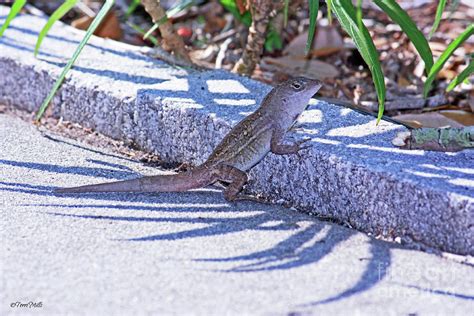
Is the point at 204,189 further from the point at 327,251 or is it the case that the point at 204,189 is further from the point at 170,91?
the point at 327,251

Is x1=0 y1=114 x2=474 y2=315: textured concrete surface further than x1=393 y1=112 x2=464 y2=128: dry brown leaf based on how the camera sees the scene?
No

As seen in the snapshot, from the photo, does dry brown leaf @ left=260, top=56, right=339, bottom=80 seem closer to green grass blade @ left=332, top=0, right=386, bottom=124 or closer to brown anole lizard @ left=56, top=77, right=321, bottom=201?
brown anole lizard @ left=56, top=77, right=321, bottom=201

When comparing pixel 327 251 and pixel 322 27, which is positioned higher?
pixel 322 27

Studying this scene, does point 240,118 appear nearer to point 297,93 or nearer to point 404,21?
point 297,93

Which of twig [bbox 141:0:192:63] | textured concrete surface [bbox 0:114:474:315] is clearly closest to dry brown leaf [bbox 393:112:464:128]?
textured concrete surface [bbox 0:114:474:315]

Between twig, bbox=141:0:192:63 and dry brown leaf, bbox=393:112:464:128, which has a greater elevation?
twig, bbox=141:0:192:63

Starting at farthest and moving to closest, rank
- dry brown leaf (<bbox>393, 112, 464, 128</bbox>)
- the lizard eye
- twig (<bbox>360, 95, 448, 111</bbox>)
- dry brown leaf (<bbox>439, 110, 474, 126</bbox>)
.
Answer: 1. twig (<bbox>360, 95, 448, 111</bbox>)
2. dry brown leaf (<bbox>439, 110, 474, 126</bbox>)
3. dry brown leaf (<bbox>393, 112, 464, 128</bbox>)
4. the lizard eye

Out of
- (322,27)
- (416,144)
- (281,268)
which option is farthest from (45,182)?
(322,27)
